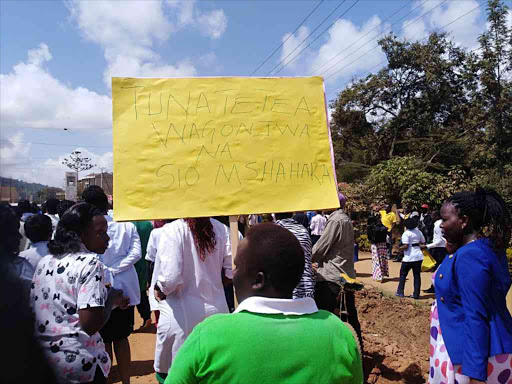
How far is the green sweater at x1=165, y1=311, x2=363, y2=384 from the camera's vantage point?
4.40ft

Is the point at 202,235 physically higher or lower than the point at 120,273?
higher

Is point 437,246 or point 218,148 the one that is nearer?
point 218,148

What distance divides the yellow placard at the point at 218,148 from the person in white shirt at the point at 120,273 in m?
1.42

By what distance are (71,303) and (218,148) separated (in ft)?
3.94

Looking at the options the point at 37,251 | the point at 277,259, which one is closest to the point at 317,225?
the point at 37,251

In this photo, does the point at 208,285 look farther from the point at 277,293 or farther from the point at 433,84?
the point at 433,84

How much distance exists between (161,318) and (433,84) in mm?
23789

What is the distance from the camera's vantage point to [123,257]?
407 cm

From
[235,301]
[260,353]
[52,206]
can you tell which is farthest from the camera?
[52,206]

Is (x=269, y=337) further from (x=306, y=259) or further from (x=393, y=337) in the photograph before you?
(x=393, y=337)

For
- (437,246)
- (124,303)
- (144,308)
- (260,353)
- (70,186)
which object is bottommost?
(144,308)

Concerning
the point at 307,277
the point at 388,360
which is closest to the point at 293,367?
the point at 307,277

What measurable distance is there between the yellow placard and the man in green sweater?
118cm

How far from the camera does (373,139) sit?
2502cm
